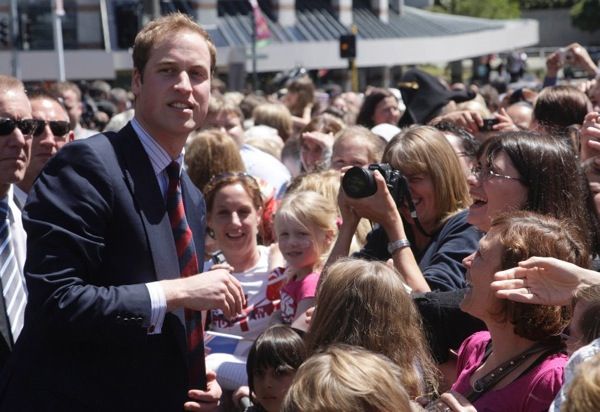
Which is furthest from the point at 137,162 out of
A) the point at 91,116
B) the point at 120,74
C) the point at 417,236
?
the point at 120,74

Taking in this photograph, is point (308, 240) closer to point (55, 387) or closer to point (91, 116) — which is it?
point (55, 387)

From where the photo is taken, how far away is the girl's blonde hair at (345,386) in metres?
2.88

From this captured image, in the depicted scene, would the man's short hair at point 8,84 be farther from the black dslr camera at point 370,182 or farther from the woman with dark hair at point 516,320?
the woman with dark hair at point 516,320

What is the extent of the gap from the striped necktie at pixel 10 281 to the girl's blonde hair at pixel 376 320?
1348mm

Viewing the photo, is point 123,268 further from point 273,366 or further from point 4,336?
point 273,366

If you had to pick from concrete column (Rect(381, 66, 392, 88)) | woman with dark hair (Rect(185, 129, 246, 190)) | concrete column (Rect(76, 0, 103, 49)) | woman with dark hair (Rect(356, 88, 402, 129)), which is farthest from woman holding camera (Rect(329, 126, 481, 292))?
concrete column (Rect(381, 66, 392, 88))

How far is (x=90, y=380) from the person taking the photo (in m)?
3.59

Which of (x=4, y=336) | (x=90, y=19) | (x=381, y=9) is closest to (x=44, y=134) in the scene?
(x=4, y=336)

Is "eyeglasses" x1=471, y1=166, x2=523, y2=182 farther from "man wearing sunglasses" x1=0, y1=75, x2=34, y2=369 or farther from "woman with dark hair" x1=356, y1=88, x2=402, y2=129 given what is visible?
"woman with dark hair" x1=356, y1=88, x2=402, y2=129

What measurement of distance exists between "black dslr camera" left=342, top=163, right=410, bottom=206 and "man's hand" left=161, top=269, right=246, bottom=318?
113cm

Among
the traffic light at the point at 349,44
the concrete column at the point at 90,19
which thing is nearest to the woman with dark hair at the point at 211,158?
the traffic light at the point at 349,44

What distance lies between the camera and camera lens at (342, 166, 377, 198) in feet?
14.7

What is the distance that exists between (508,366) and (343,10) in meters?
45.8

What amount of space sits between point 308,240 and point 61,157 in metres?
2.14
